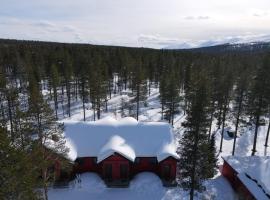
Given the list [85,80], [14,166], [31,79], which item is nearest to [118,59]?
[85,80]

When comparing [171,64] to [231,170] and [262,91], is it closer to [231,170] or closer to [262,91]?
[262,91]

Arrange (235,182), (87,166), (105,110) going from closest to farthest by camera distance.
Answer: (235,182) → (87,166) → (105,110)

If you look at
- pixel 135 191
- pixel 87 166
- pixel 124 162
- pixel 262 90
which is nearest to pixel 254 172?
pixel 262 90

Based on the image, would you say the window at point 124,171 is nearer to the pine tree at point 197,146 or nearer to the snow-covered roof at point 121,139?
the snow-covered roof at point 121,139

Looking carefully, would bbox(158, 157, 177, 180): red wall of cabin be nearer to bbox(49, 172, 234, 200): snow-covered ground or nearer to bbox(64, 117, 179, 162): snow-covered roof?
bbox(64, 117, 179, 162): snow-covered roof

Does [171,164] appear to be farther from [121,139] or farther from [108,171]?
[108,171]

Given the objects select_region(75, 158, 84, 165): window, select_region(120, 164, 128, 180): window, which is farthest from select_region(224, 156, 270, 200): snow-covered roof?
select_region(75, 158, 84, 165): window
